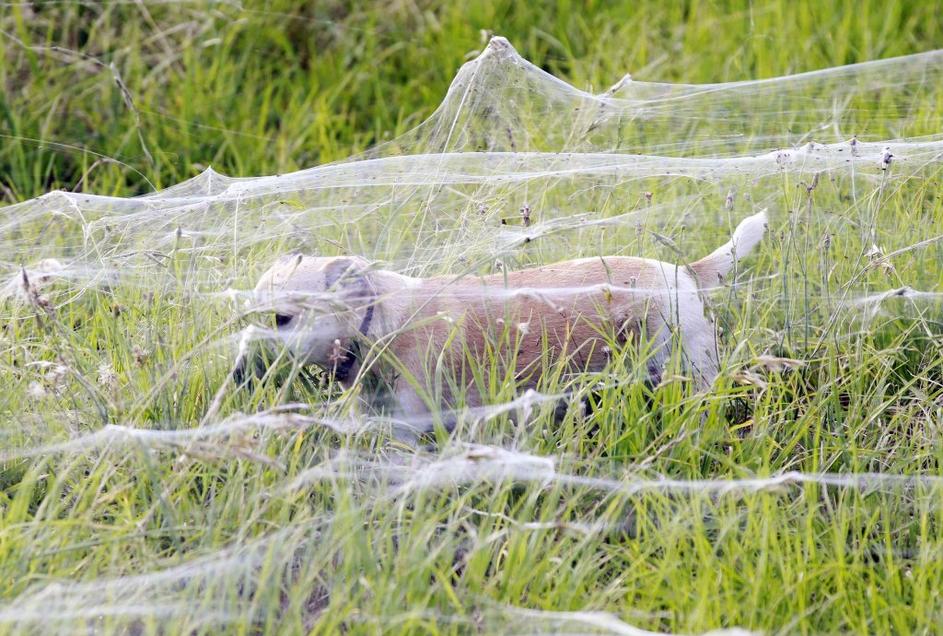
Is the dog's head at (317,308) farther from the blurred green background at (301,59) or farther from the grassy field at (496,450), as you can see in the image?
the blurred green background at (301,59)

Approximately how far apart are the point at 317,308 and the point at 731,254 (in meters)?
1.24

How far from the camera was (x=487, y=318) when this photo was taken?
10.5 ft

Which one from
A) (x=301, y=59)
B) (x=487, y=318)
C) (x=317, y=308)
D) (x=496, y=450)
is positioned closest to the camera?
(x=496, y=450)

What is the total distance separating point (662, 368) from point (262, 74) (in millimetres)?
3460

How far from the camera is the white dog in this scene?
3074 millimetres

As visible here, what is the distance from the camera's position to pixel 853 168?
3.77 meters

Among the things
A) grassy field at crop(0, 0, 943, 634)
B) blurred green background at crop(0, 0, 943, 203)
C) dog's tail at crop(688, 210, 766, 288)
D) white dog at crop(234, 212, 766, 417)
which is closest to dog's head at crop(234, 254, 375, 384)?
white dog at crop(234, 212, 766, 417)

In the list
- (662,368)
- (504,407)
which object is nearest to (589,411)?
(662,368)

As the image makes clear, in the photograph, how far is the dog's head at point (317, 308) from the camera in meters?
2.99

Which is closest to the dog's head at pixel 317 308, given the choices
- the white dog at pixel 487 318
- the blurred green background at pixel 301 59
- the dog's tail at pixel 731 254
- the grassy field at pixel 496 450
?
the white dog at pixel 487 318

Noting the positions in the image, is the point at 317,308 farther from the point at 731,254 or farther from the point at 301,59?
the point at 301,59

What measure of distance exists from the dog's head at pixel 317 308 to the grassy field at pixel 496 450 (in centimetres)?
11

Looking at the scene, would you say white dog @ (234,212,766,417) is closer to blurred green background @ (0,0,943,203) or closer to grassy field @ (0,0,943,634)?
grassy field @ (0,0,943,634)

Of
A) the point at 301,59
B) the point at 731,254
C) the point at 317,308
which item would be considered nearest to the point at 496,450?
the point at 317,308
